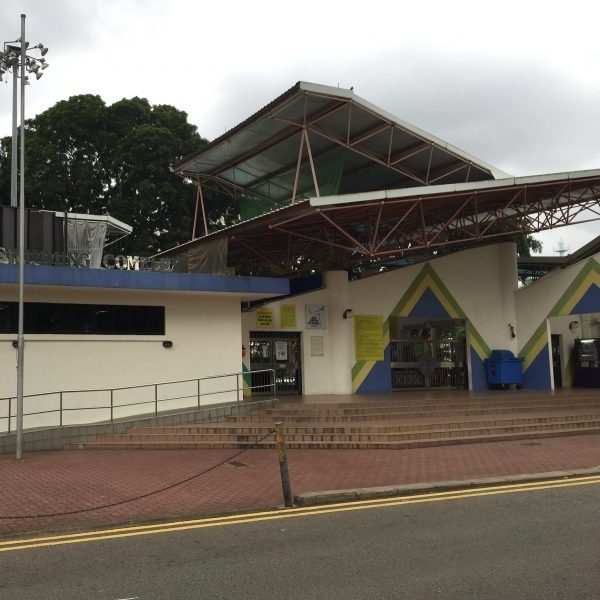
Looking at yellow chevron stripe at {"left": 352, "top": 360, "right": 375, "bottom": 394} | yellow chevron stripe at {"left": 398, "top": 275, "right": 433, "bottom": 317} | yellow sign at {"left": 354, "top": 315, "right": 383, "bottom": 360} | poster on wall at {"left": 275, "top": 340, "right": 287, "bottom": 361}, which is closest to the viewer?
poster on wall at {"left": 275, "top": 340, "right": 287, "bottom": 361}

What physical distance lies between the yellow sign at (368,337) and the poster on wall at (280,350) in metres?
2.42

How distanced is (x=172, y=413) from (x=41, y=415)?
9.15ft

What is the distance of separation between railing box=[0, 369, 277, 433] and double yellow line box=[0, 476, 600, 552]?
692 cm

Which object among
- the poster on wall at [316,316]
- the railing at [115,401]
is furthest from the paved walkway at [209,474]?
the poster on wall at [316,316]

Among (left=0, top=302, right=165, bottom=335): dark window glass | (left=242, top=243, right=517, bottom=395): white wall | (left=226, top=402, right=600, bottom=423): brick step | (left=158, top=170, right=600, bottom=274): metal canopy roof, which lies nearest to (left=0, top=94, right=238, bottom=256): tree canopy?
(left=158, top=170, right=600, bottom=274): metal canopy roof

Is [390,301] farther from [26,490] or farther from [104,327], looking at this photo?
[26,490]

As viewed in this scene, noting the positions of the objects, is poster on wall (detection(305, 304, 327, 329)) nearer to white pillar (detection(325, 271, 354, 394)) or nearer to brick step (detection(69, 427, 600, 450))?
white pillar (detection(325, 271, 354, 394))

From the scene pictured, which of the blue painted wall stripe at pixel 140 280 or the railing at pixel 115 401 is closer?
the blue painted wall stripe at pixel 140 280

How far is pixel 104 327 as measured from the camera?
14867 millimetres

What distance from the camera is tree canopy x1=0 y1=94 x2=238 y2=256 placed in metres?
29.6

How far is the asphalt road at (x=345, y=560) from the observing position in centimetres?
486

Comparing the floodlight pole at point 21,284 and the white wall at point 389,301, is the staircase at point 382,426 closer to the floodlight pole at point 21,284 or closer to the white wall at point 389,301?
the floodlight pole at point 21,284

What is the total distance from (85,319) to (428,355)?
487 inches

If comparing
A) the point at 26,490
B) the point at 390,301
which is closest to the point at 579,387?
the point at 390,301
